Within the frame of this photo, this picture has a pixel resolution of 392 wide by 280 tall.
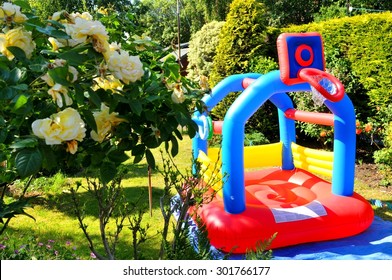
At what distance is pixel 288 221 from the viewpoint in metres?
4.16

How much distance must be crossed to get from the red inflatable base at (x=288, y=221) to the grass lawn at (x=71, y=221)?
0.67 meters

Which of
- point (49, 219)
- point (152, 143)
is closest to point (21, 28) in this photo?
point (152, 143)

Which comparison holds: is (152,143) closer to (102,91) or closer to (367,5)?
(102,91)

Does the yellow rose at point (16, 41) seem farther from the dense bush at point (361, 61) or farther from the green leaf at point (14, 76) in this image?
the dense bush at point (361, 61)

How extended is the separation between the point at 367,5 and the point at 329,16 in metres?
3.44

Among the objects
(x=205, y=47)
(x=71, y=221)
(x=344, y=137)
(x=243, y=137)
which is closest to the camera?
(x=243, y=137)

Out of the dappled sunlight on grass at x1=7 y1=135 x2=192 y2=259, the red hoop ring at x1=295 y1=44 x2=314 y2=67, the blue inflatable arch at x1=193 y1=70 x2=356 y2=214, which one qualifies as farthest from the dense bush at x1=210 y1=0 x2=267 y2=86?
the blue inflatable arch at x1=193 y1=70 x2=356 y2=214

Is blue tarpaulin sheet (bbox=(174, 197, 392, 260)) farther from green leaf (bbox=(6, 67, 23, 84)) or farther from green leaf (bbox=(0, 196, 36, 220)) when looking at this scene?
green leaf (bbox=(6, 67, 23, 84))

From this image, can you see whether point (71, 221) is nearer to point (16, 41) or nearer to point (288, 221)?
point (288, 221)

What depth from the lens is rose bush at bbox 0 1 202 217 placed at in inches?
42.6

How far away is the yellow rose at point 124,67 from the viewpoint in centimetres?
117

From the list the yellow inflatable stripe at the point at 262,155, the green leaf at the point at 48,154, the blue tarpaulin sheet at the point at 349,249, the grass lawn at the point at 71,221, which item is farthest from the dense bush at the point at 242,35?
the green leaf at the point at 48,154

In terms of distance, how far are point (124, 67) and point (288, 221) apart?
332 cm

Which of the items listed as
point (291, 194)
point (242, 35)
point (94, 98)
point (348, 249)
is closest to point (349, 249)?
point (348, 249)
